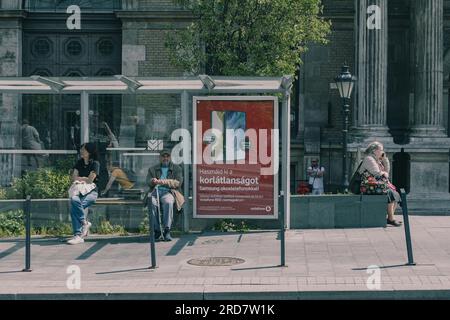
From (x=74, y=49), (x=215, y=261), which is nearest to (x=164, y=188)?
(x=215, y=261)

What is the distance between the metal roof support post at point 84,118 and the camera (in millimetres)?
15719

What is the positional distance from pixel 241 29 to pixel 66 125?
4824mm

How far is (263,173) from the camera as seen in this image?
600 inches

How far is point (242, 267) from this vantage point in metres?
12.0

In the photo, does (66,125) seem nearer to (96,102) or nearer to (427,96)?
(96,102)

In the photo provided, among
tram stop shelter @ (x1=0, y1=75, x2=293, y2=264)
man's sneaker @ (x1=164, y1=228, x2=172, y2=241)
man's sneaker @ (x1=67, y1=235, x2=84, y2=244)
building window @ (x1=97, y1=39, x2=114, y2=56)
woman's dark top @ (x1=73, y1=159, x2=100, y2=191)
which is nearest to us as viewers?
man's sneaker @ (x1=67, y1=235, x2=84, y2=244)

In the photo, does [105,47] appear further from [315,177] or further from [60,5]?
[315,177]

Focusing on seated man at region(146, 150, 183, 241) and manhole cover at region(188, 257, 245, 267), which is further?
seated man at region(146, 150, 183, 241)

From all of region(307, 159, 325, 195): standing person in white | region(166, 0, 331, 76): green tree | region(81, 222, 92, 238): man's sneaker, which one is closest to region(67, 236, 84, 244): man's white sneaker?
region(81, 222, 92, 238): man's sneaker

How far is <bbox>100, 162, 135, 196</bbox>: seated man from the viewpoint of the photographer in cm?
1564

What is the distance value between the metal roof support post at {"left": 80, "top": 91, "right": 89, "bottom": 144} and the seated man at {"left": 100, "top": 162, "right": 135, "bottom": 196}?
694mm

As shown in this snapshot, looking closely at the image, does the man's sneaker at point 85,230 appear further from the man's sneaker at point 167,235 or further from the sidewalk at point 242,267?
the man's sneaker at point 167,235

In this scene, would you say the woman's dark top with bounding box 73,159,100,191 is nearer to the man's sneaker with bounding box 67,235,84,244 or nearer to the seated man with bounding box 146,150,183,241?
the seated man with bounding box 146,150,183,241
